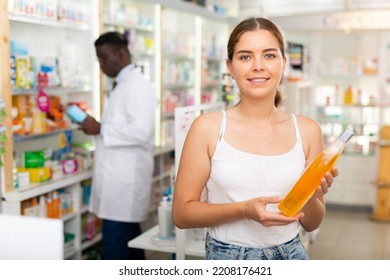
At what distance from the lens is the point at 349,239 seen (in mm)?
Result: 5906

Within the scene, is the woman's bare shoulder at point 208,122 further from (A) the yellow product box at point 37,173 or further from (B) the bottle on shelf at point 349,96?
(B) the bottle on shelf at point 349,96

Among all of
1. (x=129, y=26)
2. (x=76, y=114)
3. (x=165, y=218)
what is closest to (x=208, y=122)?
(x=165, y=218)

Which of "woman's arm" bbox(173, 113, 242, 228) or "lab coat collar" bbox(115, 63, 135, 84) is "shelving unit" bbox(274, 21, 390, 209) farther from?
"woman's arm" bbox(173, 113, 242, 228)

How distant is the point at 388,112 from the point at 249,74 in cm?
602

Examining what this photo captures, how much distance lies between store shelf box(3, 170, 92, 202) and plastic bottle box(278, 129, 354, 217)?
2.53 m

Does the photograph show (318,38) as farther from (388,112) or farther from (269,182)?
(269,182)

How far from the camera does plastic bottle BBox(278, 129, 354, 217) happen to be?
1416 mm

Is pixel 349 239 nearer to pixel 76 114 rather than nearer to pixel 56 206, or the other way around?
pixel 56 206

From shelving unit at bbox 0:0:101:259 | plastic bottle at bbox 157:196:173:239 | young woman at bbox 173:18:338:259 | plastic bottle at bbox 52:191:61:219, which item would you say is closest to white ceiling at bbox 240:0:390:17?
shelving unit at bbox 0:0:101:259

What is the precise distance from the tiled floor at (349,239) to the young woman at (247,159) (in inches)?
121

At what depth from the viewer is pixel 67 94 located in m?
4.83

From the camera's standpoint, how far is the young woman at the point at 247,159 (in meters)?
1.70

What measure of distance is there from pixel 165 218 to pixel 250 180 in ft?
4.67

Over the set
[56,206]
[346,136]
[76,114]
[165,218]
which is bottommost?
[56,206]
